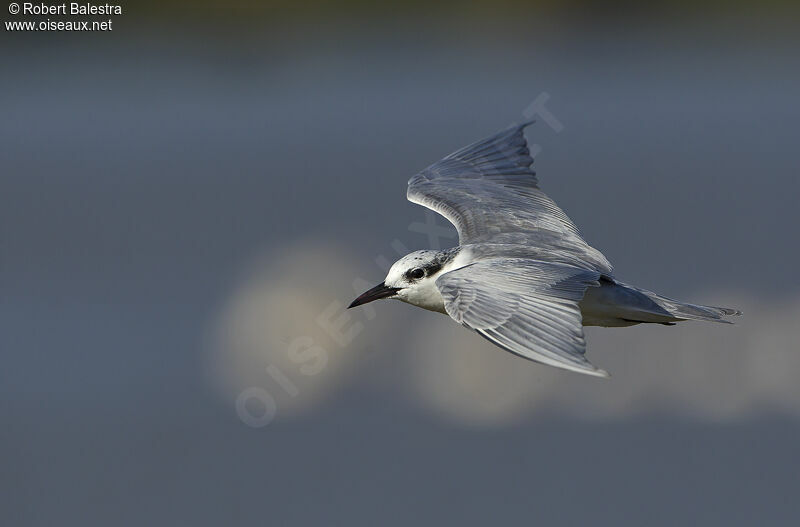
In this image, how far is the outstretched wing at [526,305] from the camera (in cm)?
529

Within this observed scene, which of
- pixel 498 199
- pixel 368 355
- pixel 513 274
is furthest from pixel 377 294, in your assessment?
pixel 368 355

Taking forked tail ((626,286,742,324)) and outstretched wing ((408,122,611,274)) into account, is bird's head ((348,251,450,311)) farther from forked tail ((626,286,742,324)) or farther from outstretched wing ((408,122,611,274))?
forked tail ((626,286,742,324))

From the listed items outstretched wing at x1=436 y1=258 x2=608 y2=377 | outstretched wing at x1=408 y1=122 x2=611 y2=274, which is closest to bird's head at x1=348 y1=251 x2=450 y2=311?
outstretched wing at x1=436 y1=258 x2=608 y2=377

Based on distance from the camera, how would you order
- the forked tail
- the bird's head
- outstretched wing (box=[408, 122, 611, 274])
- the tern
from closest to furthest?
Answer: the tern
the forked tail
the bird's head
outstretched wing (box=[408, 122, 611, 274])

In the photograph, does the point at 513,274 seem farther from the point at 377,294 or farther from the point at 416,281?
the point at 377,294

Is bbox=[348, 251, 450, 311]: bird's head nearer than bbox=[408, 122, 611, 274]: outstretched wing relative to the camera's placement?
Yes

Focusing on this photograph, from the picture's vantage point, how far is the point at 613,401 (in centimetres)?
1889

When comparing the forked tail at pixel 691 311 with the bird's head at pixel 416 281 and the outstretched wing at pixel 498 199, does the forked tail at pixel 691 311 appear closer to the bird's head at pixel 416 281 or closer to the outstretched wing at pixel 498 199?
the outstretched wing at pixel 498 199

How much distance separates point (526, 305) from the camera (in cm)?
577

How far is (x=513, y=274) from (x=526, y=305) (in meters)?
0.46

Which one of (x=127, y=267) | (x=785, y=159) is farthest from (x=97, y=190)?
(x=785, y=159)

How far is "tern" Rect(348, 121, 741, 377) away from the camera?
5.55 meters

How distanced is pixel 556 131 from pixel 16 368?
29.7 feet

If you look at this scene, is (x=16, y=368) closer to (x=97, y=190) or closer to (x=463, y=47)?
(x=97, y=190)
